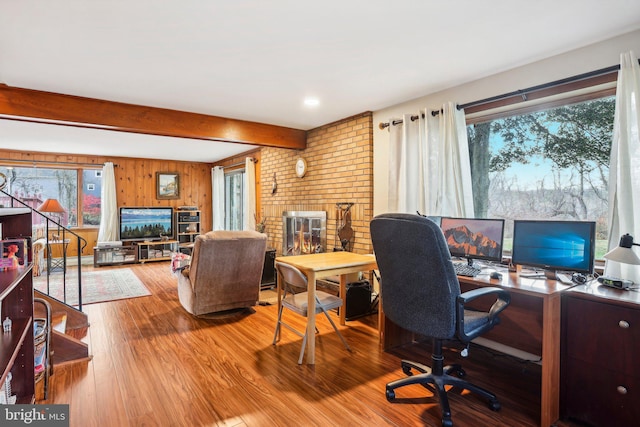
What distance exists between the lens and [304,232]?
197 inches

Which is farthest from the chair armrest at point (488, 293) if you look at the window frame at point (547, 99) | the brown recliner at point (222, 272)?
the brown recliner at point (222, 272)

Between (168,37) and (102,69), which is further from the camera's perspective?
(102,69)

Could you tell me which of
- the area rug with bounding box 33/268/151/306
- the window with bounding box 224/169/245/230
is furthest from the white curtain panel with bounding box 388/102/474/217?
the window with bounding box 224/169/245/230

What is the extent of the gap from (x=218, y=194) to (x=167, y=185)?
1283 mm

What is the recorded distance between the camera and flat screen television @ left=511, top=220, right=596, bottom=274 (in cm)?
207

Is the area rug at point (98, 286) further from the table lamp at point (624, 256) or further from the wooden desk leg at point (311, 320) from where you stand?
the table lamp at point (624, 256)

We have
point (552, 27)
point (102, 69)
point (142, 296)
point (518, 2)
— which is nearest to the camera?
point (518, 2)

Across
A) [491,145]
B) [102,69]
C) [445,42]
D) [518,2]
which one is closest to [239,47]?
[102,69]

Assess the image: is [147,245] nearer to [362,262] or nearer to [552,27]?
[362,262]

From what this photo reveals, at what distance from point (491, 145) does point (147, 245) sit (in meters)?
6.92

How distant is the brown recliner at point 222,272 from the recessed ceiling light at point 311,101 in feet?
5.03

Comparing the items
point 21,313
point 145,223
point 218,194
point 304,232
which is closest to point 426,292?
point 21,313

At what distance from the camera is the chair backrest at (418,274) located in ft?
6.02

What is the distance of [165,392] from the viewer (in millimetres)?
2227
